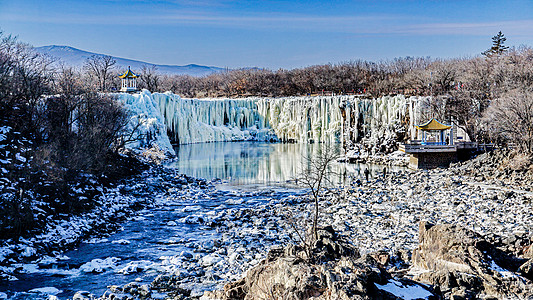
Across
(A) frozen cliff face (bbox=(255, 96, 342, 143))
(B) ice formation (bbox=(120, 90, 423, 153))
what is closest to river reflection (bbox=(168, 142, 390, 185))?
(B) ice formation (bbox=(120, 90, 423, 153))

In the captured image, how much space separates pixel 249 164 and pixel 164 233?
49.5ft

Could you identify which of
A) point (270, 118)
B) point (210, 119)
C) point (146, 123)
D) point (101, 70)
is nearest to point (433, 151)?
point (146, 123)

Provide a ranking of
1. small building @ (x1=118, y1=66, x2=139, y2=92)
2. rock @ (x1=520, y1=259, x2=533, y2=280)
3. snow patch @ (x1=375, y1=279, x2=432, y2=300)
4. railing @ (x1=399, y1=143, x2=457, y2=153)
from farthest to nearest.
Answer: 1. small building @ (x1=118, y1=66, x2=139, y2=92)
2. railing @ (x1=399, y1=143, x2=457, y2=153)
3. rock @ (x1=520, y1=259, x2=533, y2=280)
4. snow patch @ (x1=375, y1=279, x2=432, y2=300)

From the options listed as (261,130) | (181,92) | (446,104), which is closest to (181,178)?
(446,104)

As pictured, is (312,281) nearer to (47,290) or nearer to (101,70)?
(47,290)

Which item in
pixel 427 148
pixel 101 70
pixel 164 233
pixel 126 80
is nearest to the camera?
pixel 164 233

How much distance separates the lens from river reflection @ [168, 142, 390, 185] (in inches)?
925

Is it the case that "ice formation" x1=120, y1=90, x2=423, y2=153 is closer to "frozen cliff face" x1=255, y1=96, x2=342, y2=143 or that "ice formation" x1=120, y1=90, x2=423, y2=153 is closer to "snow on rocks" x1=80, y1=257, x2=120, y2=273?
"frozen cliff face" x1=255, y1=96, x2=342, y2=143

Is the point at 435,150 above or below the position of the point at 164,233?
above

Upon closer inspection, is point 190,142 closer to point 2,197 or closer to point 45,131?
point 45,131

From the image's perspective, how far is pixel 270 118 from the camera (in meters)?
46.2

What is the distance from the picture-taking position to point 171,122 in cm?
3869

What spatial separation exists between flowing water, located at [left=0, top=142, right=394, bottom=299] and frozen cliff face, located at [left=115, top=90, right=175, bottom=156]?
90.3 inches

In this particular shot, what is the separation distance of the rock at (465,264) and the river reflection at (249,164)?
1310 centimetres
